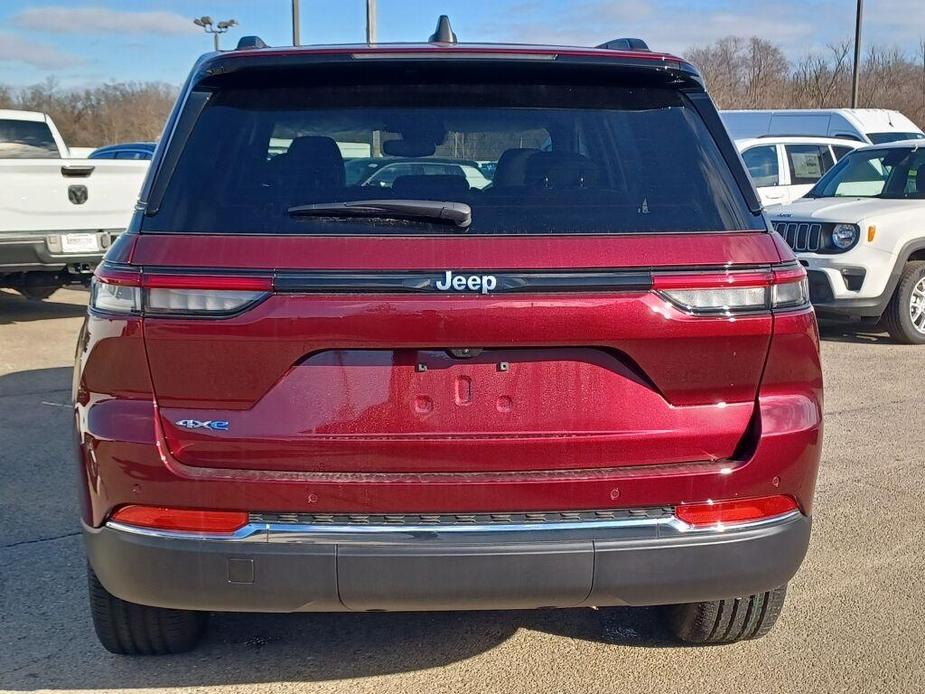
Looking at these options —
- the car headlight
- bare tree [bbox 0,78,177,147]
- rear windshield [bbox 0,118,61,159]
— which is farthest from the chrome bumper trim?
bare tree [bbox 0,78,177,147]

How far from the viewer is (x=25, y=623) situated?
3.33 metres

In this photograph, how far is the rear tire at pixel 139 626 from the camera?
2893 millimetres

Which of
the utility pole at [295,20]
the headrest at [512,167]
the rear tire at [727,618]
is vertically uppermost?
the utility pole at [295,20]

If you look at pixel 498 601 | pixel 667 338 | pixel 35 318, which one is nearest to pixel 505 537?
pixel 498 601

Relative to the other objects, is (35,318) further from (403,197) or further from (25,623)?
(403,197)

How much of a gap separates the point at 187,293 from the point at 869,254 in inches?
292

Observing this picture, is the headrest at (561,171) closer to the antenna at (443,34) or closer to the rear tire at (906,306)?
the antenna at (443,34)

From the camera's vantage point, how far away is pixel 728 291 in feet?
8.00

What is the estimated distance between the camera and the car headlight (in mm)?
8438

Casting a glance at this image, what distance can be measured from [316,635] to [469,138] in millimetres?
1761

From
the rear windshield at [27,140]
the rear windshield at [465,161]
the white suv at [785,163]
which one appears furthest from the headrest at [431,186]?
the white suv at [785,163]

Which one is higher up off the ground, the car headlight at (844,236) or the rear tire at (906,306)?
the car headlight at (844,236)

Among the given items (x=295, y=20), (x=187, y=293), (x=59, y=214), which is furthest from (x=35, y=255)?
(x=295, y=20)

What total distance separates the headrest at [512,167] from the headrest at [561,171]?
0.02 metres
